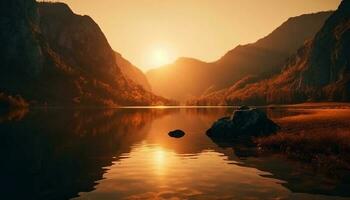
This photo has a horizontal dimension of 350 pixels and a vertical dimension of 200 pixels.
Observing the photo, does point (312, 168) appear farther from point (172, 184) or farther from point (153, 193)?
point (153, 193)

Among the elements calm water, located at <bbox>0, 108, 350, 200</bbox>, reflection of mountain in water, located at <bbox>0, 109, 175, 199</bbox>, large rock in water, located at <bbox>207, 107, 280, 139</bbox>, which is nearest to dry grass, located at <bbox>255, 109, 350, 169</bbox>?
calm water, located at <bbox>0, 108, 350, 200</bbox>

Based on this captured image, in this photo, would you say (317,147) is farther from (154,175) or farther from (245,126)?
(245,126)

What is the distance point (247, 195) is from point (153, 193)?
21.7ft

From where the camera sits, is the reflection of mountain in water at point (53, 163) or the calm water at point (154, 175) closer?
the calm water at point (154, 175)

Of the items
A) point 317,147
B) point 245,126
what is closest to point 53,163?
point 317,147

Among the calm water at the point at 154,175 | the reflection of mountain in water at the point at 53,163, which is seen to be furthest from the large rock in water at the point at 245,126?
the reflection of mountain in water at the point at 53,163

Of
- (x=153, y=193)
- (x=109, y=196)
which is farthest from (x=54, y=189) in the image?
(x=153, y=193)

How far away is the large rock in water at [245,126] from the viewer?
67875 mm

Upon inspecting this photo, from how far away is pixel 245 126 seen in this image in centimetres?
6900

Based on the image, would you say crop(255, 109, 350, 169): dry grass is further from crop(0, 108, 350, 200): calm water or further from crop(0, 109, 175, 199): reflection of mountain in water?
crop(0, 109, 175, 199): reflection of mountain in water

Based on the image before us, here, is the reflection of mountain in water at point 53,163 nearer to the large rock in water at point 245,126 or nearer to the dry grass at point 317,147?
the large rock in water at point 245,126

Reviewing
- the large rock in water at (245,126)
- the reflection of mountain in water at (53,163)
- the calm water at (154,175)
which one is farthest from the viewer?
the large rock in water at (245,126)

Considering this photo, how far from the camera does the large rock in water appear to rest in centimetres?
6788

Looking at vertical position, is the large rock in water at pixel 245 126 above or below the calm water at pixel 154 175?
above
